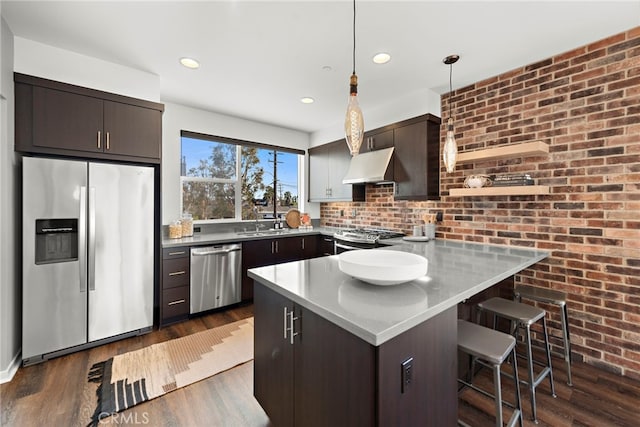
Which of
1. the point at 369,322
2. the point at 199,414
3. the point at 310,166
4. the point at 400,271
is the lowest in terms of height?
the point at 199,414

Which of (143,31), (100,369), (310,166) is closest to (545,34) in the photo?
(143,31)

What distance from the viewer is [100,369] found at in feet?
7.00

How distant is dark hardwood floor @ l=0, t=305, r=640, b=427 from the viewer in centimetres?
163

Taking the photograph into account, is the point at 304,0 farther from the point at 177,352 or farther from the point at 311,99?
the point at 177,352

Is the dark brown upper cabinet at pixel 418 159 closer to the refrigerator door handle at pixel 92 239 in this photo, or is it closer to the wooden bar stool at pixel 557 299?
the wooden bar stool at pixel 557 299

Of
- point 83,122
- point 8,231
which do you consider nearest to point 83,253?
point 8,231

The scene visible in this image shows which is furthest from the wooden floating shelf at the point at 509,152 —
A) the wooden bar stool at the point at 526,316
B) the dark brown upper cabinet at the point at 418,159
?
the wooden bar stool at the point at 526,316

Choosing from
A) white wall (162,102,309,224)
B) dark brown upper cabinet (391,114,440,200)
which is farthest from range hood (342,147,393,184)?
white wall (162,102,309,224)

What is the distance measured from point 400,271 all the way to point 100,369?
8.12ft

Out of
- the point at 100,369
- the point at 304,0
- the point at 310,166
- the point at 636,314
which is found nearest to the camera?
the point at 304,0

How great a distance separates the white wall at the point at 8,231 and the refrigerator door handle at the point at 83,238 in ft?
1.27

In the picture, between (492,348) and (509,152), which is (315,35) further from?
(492,348)

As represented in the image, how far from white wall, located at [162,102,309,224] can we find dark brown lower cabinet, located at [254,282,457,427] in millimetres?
2608

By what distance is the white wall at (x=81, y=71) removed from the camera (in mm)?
2193
